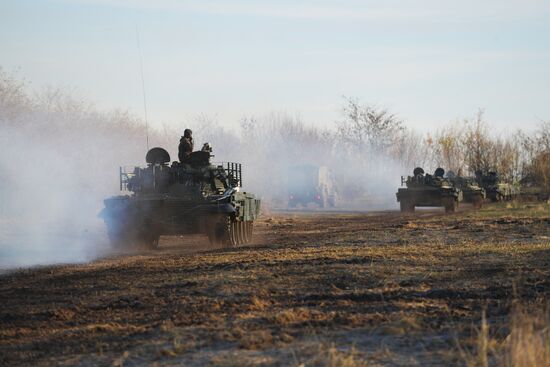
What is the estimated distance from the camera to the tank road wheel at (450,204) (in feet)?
125

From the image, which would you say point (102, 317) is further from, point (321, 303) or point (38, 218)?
point (38, 218)

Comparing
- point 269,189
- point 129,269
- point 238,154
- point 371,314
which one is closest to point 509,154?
point 269,189

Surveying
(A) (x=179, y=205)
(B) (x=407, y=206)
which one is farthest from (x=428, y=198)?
(A) (x=179, y=205)

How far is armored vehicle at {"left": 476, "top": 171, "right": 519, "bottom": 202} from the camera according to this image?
4897 centimetres

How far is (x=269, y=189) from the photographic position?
6731cm

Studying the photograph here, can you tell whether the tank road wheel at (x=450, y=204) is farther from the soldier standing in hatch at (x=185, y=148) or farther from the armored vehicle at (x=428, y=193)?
the soldier standing in hatch at (x=185, y=148)

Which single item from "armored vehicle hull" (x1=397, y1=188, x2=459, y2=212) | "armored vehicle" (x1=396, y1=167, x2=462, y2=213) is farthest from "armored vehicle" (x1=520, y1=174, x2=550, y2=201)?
"armored vehicle hull" (x1=397, y1=188, x2=459, y2=212)

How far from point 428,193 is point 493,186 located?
11.8m

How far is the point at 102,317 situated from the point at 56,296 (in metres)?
2.00

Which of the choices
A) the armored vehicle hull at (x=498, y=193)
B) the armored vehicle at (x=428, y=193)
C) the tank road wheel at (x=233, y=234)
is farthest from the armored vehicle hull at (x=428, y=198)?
the tank road wheel at (x=233, y=234)

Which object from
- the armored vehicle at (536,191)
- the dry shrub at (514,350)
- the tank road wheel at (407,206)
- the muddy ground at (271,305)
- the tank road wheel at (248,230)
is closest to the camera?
the dry shrub at (514,350)

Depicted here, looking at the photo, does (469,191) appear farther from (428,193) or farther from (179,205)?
(179,205)

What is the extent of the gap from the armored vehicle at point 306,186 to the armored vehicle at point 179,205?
33672mm

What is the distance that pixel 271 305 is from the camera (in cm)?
1045
